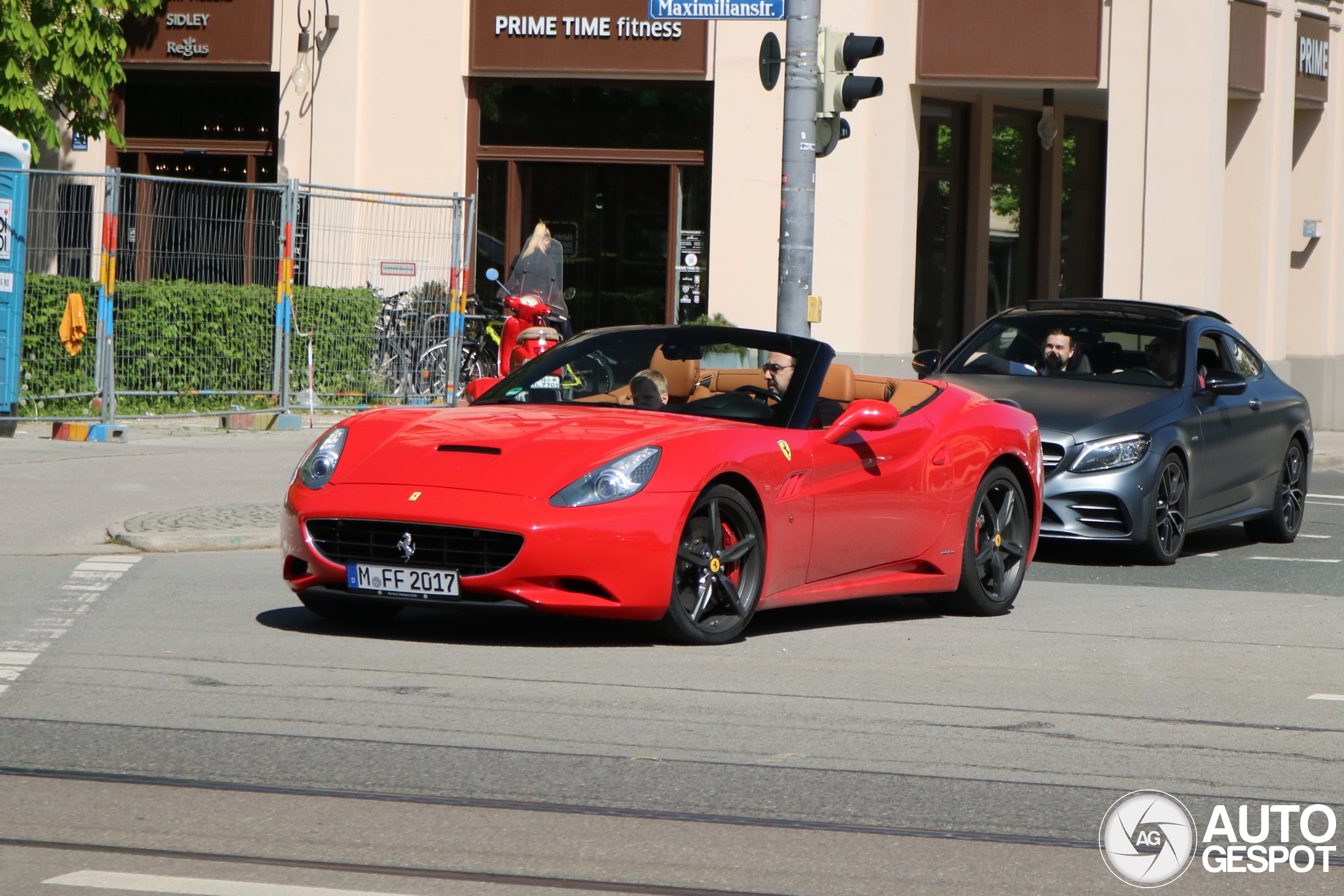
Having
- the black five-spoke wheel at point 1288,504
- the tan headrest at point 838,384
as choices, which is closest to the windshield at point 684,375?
the tan headrest at point 838,384

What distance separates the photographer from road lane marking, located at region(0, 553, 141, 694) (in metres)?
7.13

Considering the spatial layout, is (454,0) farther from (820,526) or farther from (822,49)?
(820,526)

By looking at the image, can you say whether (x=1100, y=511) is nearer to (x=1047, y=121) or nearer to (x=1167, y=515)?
(x=1167, y=515)

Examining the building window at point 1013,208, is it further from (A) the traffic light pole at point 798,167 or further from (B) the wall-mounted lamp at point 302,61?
(A) the traffic light pole at point 798,167

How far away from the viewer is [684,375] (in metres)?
8.56

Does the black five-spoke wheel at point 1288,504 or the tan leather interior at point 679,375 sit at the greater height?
the tan leather interior at point 679,375

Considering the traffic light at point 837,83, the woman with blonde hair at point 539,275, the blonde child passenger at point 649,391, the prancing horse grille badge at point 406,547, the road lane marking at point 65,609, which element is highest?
the traffic light at point 837,83

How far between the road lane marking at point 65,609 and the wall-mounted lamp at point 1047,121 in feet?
54.9

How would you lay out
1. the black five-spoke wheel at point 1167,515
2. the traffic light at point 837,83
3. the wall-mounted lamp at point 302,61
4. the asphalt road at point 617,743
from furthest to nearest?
the wall-mounted lamp at point 302,61, the traffic light at point 837,83, the black five-spoke wheel at point 1167,515, the asphalt road at point 617,743

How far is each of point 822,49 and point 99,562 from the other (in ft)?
20.7

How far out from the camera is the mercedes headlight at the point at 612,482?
24.2 feet

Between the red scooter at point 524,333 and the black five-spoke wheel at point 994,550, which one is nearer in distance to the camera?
the black five-spoke wheel at point 994,550

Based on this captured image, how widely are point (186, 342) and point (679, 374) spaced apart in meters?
9.12

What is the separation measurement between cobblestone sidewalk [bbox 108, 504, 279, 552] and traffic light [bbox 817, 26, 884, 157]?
470cm
